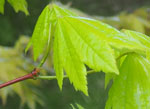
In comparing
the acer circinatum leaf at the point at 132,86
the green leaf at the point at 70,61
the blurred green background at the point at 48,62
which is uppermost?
the green leaf at the point at 70,61

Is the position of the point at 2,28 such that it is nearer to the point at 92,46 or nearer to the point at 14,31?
the point at 14,31

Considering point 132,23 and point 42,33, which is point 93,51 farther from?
point 132,23

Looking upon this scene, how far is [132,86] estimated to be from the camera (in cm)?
55

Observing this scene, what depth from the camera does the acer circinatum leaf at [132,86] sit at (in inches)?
21.3

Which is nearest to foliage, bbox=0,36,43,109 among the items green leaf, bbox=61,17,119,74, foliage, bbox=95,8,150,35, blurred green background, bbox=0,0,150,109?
blurred green background, bbox=0,0,150,109

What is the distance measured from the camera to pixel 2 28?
12.1ft

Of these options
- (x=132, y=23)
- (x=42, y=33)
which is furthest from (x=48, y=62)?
(x=42, y=33)

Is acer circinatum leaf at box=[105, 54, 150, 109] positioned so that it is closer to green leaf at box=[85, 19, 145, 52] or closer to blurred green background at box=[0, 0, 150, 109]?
green leaf at box=[85, 19, 145, 52]

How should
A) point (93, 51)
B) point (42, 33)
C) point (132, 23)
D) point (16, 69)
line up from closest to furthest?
point (93, 51)
point (42, 33)
point (16, 69)
point (132, 23)

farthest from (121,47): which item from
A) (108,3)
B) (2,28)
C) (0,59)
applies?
(108,3)

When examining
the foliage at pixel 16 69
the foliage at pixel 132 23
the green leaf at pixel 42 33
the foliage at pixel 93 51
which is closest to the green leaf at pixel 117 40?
the foliage at pixel 93 51

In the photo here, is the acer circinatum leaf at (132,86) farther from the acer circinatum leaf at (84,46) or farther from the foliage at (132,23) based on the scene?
the foliage at (132,23)

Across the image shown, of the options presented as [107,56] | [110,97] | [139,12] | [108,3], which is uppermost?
[107,56]

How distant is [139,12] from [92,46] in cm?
218
